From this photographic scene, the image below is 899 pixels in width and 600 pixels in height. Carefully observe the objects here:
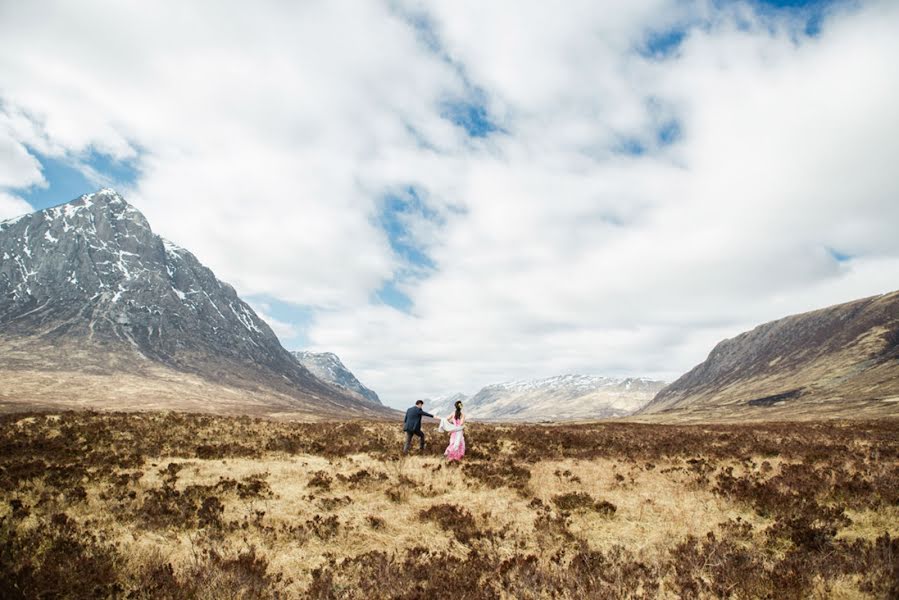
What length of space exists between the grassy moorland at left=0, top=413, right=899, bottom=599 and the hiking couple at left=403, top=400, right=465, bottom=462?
2.36 feet

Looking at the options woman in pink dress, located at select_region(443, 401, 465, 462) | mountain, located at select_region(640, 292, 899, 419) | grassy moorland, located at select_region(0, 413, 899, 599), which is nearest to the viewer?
grassy moorland, located at select_region(0, 413, 899, 599)

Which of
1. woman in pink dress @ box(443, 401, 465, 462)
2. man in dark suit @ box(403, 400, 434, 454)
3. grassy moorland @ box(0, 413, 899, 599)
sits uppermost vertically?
man in dark suit @ box(403, 400, 434, 454)

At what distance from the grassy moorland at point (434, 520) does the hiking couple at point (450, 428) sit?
72 cm

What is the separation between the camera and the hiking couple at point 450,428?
2233cm

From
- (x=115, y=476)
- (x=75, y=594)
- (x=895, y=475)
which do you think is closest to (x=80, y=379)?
(x=115, y=476)

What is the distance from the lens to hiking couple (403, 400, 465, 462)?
22.3 m

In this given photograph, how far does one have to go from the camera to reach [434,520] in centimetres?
1406

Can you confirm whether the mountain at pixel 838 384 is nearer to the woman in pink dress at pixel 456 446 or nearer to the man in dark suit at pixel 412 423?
the woman in pink dress at pixel 456 446

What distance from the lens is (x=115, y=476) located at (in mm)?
16906

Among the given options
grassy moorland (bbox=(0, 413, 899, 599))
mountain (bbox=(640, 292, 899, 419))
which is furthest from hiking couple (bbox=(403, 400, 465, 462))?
mountain (bbox=(640, 292, 899, 419))

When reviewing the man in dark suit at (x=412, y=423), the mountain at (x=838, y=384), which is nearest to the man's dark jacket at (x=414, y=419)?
the man in dark suit at (x=412, y=423)

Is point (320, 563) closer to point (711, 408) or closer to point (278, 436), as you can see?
point (278, 436)

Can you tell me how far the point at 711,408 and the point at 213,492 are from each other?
17182 cm

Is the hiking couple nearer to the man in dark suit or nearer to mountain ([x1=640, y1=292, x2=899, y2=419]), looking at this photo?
the man in dark suit
